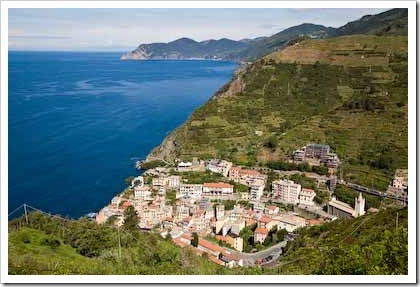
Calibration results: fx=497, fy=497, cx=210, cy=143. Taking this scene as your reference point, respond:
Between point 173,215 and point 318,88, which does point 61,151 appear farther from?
point 318,88

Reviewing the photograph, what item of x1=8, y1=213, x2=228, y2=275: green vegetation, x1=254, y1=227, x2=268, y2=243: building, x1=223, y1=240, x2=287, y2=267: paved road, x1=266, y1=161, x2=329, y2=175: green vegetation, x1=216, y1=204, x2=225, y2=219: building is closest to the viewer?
x1=8, y1=213, x2=228, y2=275: green vegetation

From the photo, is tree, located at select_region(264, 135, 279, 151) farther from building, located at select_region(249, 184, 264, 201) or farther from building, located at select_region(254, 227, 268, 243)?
building, located at select_region(254, 227, 268, 243)

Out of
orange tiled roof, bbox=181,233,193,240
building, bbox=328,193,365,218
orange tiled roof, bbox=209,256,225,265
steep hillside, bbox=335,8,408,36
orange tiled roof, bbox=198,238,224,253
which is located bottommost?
building, bbox=328,193,365,218

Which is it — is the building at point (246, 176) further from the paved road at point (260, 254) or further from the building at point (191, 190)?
the paved road at point (260, 254)

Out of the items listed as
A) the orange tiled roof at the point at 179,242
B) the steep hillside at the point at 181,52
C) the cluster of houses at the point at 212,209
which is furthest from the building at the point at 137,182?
the steep hillside at the point at 181,52

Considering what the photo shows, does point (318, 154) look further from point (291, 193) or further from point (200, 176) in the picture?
point (200, 176)

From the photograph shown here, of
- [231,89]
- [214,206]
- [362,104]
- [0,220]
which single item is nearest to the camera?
[0,220]

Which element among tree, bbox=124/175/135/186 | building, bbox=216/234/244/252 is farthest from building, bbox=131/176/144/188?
building, bbox=216/234/244/252

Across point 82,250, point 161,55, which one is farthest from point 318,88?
point 161,55
